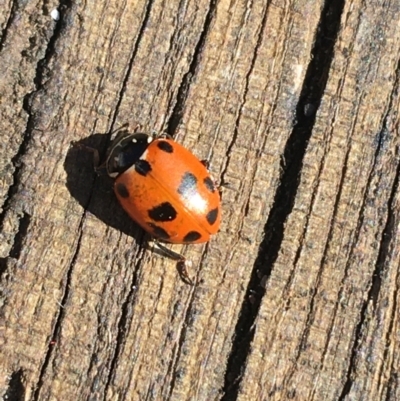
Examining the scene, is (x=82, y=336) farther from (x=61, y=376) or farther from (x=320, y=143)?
(x=320, y=143)

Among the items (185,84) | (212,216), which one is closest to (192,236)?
(212,216)

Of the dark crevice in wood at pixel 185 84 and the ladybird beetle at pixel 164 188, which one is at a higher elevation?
the dark crevice in wood at pixel 185 84

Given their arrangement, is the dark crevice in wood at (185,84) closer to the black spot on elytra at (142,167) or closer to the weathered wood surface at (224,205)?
the weathered wood surface at (224,205)

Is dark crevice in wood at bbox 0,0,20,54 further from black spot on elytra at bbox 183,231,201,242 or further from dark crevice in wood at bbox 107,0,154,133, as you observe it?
black spot on elytra at bbox 183,231,201,242

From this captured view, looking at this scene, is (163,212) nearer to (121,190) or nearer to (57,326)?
(121,190)

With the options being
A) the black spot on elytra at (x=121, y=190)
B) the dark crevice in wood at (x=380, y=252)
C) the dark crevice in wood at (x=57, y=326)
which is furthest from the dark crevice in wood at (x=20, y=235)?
the dark crevice in wood at (x=380, y=252)

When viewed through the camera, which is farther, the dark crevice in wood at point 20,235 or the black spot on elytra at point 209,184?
the black spot on elytra at point 209,184
